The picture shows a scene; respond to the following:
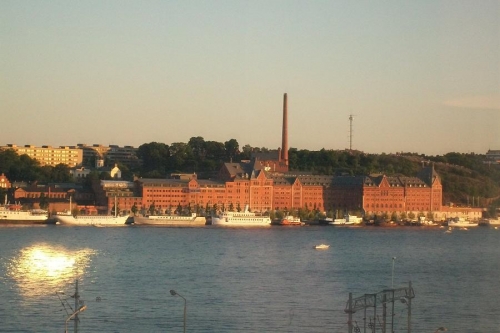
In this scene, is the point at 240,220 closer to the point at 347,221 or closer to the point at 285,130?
the point at 347,221

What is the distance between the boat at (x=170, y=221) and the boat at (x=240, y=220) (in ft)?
2.19

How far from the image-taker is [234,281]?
1803 centimetres

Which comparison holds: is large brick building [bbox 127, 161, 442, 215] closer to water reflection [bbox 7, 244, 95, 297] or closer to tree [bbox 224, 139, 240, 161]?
tree [bbox 224, 139, 240, 161]

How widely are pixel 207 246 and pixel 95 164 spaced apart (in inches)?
1414

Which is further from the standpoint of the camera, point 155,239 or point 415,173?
point 415,173

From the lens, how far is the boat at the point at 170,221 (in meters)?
41.2

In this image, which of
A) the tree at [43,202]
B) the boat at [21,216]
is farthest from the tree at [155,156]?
the boat at [21,216]

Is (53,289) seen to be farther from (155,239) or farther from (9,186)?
(9,186)

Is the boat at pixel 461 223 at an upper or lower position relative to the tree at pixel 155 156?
lower

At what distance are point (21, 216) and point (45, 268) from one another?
68.8ft

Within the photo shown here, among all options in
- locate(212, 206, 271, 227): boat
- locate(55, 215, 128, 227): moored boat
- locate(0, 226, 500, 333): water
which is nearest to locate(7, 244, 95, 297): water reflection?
locate(0, 226, 500, 333): water

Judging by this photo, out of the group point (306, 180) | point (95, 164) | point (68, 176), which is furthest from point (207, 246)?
point (95, 164)

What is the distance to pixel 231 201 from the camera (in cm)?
4772

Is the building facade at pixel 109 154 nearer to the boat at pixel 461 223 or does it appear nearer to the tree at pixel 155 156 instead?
the tree at pixel 155 156
